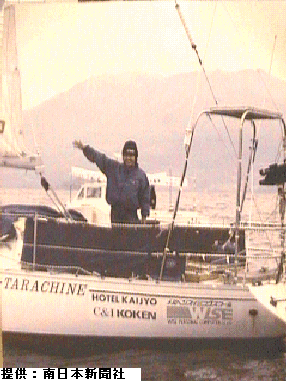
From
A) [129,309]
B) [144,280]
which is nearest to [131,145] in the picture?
[144,280]

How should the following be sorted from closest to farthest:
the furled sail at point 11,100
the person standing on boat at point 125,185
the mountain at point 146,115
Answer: the mountain at point 146,115 → the person standing on boat at point 125,185 → the furled sail at point 11,100

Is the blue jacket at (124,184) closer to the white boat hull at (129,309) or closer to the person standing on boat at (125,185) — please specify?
the person standing on boat at (125,185)

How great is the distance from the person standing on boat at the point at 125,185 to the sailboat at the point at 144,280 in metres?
0.07

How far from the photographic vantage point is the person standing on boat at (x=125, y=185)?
348cm

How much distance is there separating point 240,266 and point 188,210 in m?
0.37

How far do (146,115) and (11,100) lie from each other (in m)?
0.72

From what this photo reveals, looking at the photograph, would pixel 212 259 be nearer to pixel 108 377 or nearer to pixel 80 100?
pixel 108 377

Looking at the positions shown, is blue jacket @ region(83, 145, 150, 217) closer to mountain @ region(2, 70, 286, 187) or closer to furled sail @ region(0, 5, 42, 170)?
mountain @ region(2, 70, 286, 187)

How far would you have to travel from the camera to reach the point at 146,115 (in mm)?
3463

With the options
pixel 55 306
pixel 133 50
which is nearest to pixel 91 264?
pixel 55 306

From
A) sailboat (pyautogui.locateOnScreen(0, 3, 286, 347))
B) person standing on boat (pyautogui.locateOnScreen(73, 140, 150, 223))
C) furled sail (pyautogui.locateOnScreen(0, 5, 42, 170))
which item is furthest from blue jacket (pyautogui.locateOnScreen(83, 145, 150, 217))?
furled sail (pyautogui.locateOnScreen(0, 5, 42, 170))

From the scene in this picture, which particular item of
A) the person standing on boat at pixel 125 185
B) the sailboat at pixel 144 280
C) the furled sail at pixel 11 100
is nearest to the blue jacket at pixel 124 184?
the person standing on boat at pixel 125 185

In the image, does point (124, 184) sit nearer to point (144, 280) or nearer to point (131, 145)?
point (131, 145)

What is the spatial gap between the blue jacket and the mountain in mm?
46
